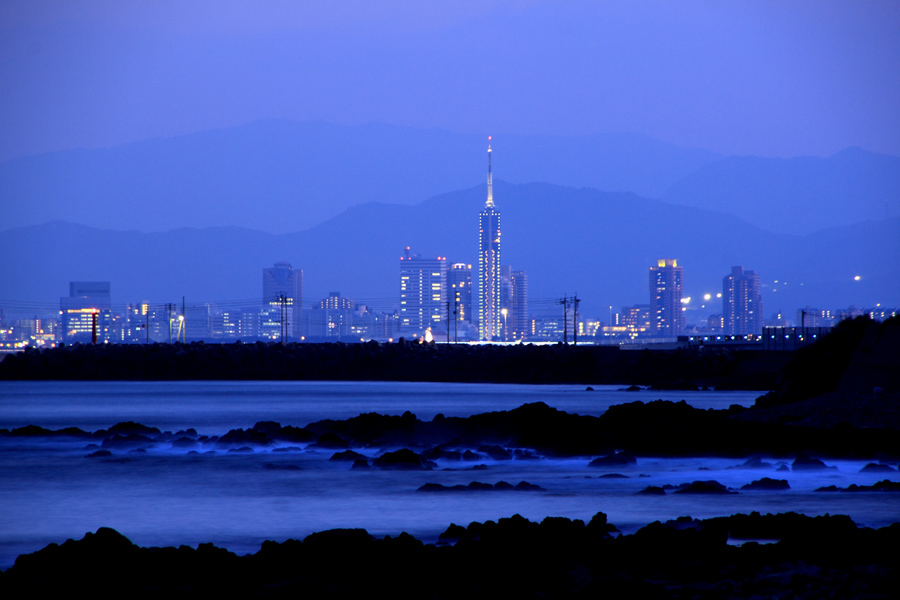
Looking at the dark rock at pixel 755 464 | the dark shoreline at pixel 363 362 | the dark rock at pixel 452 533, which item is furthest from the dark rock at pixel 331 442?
the dark shoreline at pixel 363 362

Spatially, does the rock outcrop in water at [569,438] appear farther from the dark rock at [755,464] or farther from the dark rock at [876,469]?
the dark rock at [876,469]

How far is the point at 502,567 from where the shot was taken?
8.73 m

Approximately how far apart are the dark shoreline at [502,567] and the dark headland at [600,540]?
0.06 ft

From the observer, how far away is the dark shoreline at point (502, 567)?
7.99 meters

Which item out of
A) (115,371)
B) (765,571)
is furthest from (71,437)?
(115,371)

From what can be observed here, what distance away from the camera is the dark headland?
8141 mm

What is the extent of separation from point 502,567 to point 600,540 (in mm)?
1394

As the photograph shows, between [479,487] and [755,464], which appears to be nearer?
[479,487]

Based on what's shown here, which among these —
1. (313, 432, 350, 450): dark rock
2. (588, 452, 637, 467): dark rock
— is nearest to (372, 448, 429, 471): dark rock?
(588, 452, 637, 467): dark rock

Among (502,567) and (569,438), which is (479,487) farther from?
(502,567)

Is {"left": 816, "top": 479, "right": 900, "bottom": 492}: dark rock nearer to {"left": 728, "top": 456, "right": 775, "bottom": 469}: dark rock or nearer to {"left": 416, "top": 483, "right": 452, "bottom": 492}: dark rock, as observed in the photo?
{"left": 728, "top": 456, "right": 775, "bottom": 469}: dark rock

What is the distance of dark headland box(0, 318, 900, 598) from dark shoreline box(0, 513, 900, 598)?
17mm

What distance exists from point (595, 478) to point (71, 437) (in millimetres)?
16744

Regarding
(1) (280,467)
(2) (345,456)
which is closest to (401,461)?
(2) (345,456)
